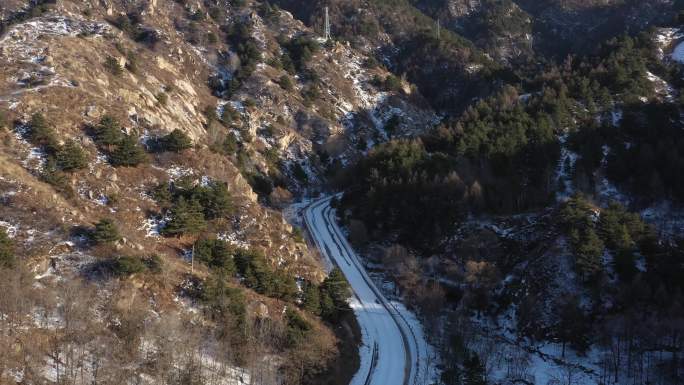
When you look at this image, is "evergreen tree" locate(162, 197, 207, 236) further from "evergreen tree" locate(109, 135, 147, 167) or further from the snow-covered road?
the snow-covered road

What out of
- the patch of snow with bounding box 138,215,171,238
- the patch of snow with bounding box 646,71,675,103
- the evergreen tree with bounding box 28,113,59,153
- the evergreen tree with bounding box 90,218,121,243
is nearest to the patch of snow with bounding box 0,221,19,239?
the evergreen tree with bounding box 90,218,121,243

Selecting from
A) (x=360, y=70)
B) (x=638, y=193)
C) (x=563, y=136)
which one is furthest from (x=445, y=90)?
(x=638, y=193)

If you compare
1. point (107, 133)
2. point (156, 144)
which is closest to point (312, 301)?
point (156, 144)

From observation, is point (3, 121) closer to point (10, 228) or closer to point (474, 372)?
point (10, 228)

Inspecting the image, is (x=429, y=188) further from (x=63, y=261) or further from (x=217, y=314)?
(x=63, y=261)

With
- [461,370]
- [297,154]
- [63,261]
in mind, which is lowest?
[461,370]
